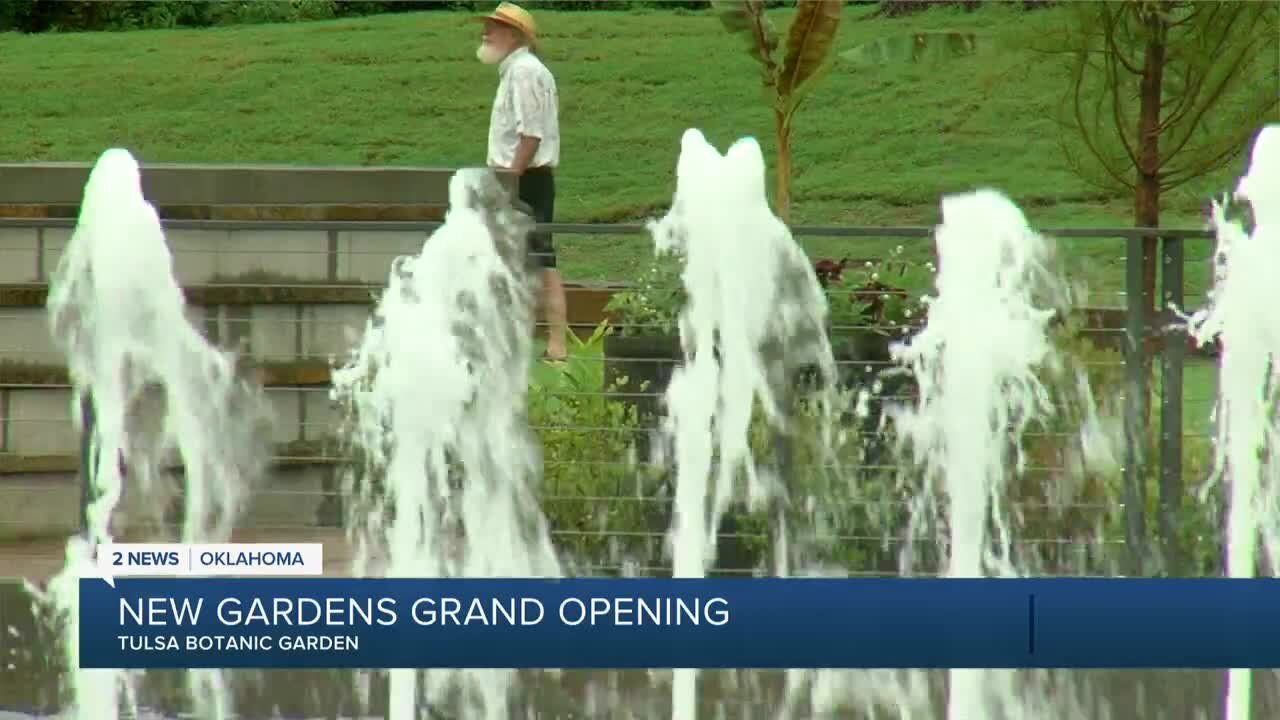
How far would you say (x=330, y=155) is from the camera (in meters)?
23.8

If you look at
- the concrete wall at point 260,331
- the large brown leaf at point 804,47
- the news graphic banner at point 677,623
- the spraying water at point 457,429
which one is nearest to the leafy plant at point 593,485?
the spraying water at point 457,429

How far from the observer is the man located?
8.87m

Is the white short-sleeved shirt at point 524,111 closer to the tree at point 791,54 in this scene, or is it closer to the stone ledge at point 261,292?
the stone ledge at point 261,292

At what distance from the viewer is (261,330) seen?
715 centimetres

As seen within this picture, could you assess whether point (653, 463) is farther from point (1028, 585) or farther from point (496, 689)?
point (1028, 585)

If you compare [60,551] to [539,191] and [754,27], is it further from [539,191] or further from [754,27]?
[754,27]

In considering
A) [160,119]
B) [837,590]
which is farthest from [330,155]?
[837,590]

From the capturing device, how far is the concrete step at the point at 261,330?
6.92 m

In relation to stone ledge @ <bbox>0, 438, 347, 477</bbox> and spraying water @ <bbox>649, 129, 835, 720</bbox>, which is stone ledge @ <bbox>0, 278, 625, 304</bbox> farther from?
spraying water @ <bbox>649, 129, 835, 720</bbox>

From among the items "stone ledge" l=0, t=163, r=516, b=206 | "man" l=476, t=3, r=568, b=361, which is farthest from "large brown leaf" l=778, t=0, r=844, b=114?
"stone ledge" l=0, t=163, r=516, b=206

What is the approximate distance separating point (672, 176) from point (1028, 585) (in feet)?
57.3

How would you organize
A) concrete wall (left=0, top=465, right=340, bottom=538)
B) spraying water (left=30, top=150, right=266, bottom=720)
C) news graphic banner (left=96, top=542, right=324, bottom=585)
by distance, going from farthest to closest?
concrete wall (left=0, top=465, right=340, bottom=538)
spraying water (left=30, top=150, right=266, bottom=720)
news graphic banner (left=96, top=542, right=324, bottom=585)

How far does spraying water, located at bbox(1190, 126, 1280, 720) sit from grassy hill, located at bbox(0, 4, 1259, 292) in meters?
13.6

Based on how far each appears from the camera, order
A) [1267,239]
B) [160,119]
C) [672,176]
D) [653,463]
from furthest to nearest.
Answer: [160,119] → [672,176] → [653,463] → [1267,239]
